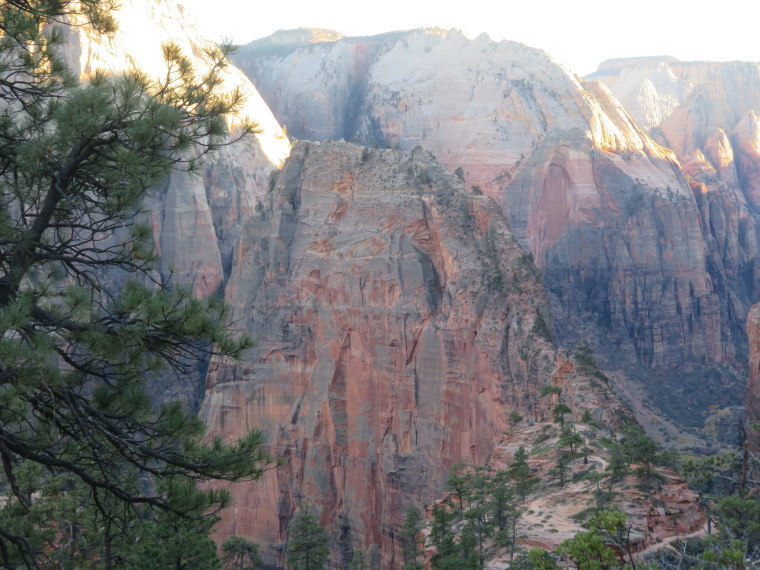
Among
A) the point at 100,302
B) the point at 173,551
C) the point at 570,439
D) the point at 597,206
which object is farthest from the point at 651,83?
the point at 100,302

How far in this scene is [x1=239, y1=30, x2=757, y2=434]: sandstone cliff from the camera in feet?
213

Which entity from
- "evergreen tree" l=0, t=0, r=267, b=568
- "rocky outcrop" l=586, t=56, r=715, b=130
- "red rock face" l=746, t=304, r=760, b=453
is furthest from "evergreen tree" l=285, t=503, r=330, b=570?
"rocky outcrop" l=586, t=56, r=715, b=130

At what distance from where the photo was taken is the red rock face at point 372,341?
3403 centimetres

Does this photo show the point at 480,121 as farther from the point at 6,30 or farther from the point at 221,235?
the point at 6,30

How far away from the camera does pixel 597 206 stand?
66.3 metres

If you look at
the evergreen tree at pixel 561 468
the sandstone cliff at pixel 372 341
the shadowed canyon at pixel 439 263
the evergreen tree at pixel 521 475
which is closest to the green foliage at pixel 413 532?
the shadowed canyon at pixel 439 263

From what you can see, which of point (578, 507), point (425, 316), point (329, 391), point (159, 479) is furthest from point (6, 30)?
point (329, 391)

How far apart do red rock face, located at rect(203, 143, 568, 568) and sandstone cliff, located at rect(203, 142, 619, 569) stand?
0.24 ft

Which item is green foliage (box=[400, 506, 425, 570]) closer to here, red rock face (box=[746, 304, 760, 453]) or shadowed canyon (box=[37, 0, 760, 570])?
shadowed canyon (box=[37, 0, 760, 570])

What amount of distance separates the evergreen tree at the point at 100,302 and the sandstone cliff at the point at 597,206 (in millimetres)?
50001

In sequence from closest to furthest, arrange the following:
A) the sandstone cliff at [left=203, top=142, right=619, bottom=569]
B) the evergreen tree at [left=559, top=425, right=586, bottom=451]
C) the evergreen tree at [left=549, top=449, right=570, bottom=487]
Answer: the evergreen tree at [left=549, top=449, right=570, bottom=487] → the evergreen tree at [left=559, top=425, right=586, bottom=451] → the sandstone cliff at [left=203, top=142, right=619, bottom=569]

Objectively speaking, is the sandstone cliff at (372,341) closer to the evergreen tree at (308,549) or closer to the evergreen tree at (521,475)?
the evergreen tree at (308,549)

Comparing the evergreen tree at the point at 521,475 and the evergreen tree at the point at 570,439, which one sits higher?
the evergreen tree at the point at 570,439

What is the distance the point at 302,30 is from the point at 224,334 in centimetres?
12490
